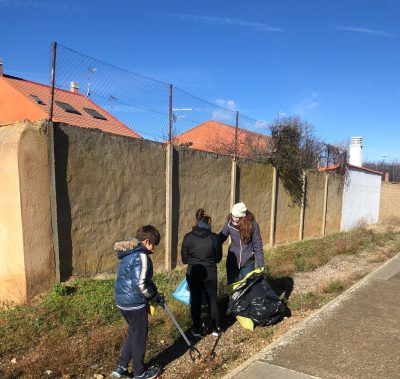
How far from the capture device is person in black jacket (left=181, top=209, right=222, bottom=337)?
4.72 meters

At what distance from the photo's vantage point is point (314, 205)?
14.3 m

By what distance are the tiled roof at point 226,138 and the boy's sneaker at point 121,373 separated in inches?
293

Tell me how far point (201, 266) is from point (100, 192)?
237 centimetres

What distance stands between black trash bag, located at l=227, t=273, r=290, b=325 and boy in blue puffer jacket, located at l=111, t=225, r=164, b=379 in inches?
Result: 65.2

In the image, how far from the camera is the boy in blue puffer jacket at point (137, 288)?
11.3 ft

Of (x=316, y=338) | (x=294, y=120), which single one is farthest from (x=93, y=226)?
(x=294, y=120)

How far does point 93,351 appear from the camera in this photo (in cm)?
405

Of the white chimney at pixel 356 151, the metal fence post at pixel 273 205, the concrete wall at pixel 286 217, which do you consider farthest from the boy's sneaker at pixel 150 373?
the white chimney at pixel 356 151

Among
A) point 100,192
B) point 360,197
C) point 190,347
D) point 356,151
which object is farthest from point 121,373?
point 356,151

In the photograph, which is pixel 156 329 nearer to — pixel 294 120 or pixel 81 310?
pixel 81 310

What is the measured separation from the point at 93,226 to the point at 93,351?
242 cm

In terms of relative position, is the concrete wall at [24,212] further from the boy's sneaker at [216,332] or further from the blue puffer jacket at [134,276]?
the boy's sneaker at [216,332]

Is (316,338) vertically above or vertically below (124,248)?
below

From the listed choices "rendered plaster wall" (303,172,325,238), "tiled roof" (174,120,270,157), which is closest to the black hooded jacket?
"tiled roof" (174,120,270,157)
